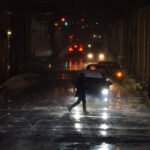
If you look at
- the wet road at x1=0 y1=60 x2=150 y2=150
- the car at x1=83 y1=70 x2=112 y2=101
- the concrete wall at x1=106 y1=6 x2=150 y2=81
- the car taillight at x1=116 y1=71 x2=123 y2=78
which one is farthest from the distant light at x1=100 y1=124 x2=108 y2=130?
the car taillight at x1=116 y1=71 x2=123 y2=78

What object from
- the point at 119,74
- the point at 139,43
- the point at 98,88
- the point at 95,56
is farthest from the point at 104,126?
the point at 95,56

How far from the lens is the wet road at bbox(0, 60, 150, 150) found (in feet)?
34.7

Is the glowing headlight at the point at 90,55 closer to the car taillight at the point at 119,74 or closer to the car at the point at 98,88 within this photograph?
the car taillight at the point at 119,74

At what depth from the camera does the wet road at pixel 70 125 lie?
34.7 feet

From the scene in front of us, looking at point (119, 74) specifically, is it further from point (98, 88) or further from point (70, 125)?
point (70, 125)

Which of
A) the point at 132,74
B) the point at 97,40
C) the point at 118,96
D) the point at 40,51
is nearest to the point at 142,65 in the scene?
the point at 132,74

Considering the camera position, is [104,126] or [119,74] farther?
[119,74]

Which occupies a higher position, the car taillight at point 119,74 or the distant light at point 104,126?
the car taillight at point 119,74

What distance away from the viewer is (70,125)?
13.4m

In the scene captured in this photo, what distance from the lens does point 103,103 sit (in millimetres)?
20062

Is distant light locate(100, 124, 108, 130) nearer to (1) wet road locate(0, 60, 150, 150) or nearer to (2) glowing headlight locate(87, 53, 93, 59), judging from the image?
(1) wet road locate(0, 60, 150, 150)

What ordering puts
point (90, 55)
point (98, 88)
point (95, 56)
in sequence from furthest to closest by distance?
point (95, 56) < point (90, 55) < point (98, 88)

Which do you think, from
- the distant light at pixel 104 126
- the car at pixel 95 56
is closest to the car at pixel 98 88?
the distant light at pixel 104 126

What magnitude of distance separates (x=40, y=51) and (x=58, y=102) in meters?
63.2
